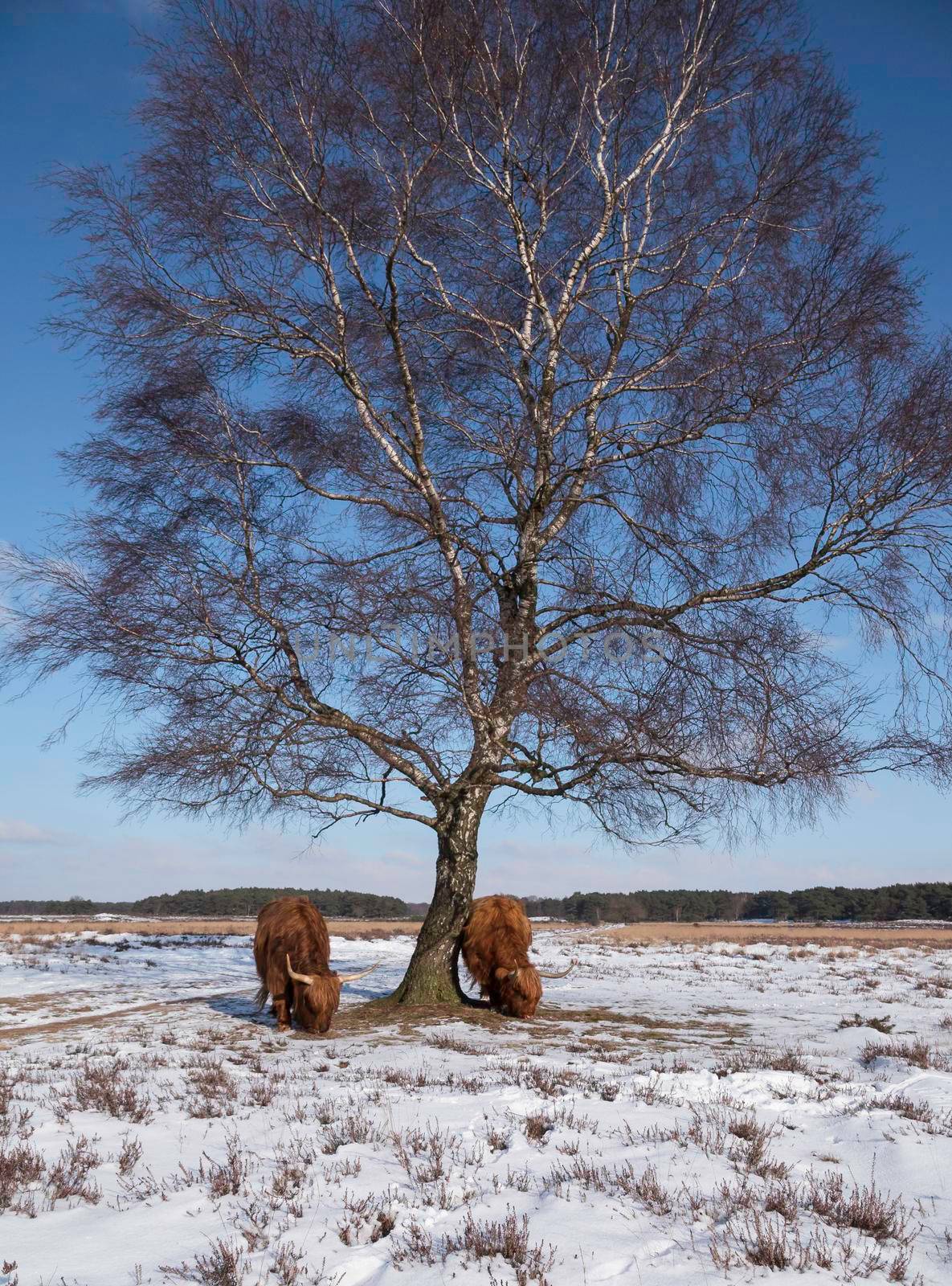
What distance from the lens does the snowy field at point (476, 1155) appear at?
367cm

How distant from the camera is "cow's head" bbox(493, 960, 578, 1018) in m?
12.3

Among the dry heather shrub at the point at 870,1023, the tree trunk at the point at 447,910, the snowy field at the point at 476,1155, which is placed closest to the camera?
the snowy field at the point at 476,1155

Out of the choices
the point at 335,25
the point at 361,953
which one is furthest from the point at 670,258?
the point at 361,953

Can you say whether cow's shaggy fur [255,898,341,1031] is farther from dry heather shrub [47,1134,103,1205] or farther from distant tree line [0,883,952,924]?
distant tree line [0,883,952,924]

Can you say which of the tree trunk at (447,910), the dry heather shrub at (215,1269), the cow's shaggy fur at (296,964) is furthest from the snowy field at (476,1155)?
the tree trunk at (447,910)

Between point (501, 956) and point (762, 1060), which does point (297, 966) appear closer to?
point (501, 956)

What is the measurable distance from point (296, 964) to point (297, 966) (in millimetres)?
34

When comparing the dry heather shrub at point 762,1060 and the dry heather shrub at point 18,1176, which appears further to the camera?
the dry heather shrub at point 762,1060

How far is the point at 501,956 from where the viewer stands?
41.5ft

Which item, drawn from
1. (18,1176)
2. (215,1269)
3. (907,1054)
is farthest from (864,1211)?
(907,1054)

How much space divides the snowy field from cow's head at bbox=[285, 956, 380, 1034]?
0.36m

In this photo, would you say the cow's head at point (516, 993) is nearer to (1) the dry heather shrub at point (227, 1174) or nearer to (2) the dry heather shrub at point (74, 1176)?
(1) the dry heather shrub at point (227, 1174)

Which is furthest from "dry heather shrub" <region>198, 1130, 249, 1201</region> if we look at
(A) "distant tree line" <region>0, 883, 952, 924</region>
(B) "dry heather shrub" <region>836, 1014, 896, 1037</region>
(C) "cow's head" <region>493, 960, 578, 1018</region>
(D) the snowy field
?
(A) "distant tree line" <region>0, 883, 952, 924</region>

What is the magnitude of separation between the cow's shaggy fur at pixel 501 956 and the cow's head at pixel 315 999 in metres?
1.82
